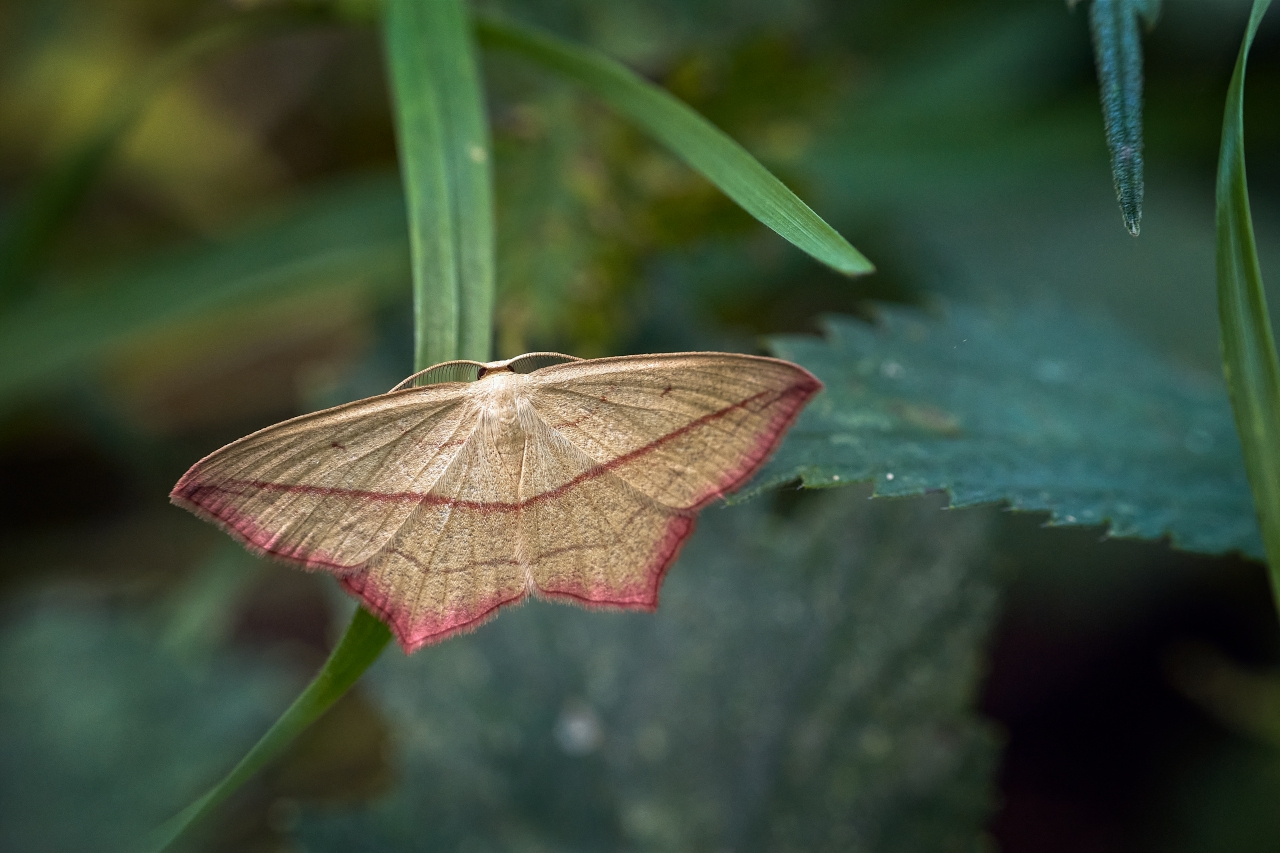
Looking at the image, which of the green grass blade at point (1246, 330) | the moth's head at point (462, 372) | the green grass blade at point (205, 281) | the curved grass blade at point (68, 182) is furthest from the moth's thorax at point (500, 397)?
the curved grass blade at point (68, 182)

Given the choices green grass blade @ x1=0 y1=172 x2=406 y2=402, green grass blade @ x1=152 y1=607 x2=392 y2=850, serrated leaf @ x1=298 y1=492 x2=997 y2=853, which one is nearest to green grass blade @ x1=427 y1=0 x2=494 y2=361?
green grass blade @ x1=152 y1=607 x2=392 y2=850

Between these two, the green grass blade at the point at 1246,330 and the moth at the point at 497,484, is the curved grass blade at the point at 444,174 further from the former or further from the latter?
the green grass blade at the point at 1246,330

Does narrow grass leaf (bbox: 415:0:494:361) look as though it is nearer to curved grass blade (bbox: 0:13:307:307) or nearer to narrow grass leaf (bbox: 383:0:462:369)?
narrow grass leaf (bbox: 383:0:462:369)

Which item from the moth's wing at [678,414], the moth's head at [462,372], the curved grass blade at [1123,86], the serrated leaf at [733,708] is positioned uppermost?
the curved grass blade at [1123,86]

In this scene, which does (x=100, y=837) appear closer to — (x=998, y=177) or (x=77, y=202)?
(x=77, y=202)

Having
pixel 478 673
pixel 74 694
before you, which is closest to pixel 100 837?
pixel 74 694

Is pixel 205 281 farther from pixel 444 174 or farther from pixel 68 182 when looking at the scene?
pixel 444 174
